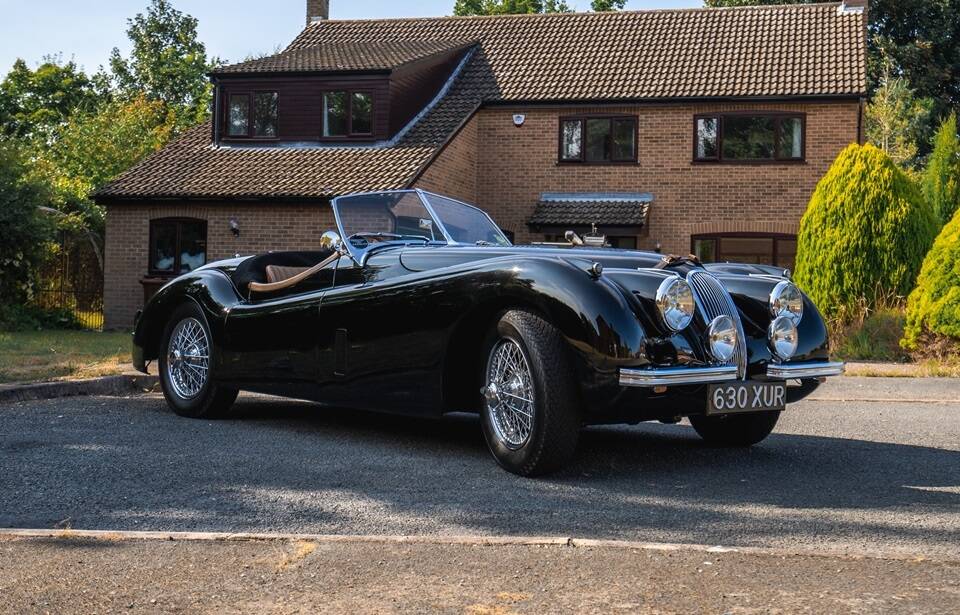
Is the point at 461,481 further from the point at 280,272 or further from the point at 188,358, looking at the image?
the point at 188,358

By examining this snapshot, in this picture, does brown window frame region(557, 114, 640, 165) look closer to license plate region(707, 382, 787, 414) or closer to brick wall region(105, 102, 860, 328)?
brick wall region(105, 102, 860, 328)

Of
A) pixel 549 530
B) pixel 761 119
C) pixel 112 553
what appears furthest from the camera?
pixel 761 119

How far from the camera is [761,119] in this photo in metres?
22.6

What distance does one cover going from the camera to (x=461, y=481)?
517 centimetres

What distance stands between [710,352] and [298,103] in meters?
19.4

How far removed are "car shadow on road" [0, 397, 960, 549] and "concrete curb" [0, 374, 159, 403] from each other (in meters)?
1.48

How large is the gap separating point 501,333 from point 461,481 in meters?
0.77

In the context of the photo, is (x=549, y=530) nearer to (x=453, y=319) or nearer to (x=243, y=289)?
(x=453, y=319)

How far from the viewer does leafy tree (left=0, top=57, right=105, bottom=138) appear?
168 feet

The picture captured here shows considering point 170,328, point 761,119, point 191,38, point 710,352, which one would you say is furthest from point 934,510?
point 191,38

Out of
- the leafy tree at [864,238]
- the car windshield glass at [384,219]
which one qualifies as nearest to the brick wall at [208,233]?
the leafy tree at [864,238]

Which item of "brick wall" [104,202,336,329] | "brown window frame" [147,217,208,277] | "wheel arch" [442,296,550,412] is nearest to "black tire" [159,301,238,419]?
"wheel arch" [442,296,550,412]

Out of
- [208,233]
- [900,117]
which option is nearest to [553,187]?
[208,233]

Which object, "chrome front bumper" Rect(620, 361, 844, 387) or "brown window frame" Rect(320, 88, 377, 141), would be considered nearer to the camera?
"chrome front bumper" Rect(620, 361, 844, 387)
